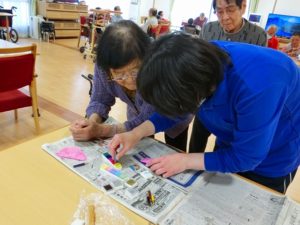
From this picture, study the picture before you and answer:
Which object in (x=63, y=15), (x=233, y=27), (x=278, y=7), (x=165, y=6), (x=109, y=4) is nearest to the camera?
(x=233, y=27)

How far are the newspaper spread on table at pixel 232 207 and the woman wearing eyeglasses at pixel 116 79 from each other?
0.37 m

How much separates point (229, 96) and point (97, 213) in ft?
1.48

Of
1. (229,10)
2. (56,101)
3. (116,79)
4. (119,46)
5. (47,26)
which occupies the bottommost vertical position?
(56,101)

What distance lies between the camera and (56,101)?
3.00 meters

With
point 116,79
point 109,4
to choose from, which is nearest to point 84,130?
point 116,79

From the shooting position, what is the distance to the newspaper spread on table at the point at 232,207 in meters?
0.69

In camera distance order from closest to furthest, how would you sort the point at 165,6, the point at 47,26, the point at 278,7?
the point at 47,26
the point at 278,7
the point at 165,6

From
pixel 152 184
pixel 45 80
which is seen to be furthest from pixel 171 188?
pixel 45 80

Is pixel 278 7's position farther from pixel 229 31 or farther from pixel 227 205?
pixel 227 205

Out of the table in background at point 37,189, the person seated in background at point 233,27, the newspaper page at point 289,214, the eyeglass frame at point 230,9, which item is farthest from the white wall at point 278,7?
the table in background at point 37,189

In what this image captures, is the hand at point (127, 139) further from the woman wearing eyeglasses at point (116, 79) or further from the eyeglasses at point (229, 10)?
the eyeglasses at point (229, 10)

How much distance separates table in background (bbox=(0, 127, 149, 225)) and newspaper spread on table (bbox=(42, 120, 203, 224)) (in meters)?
0.03

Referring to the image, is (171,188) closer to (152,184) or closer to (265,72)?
(152,184)

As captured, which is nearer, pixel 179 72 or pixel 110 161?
pixel 179 72
